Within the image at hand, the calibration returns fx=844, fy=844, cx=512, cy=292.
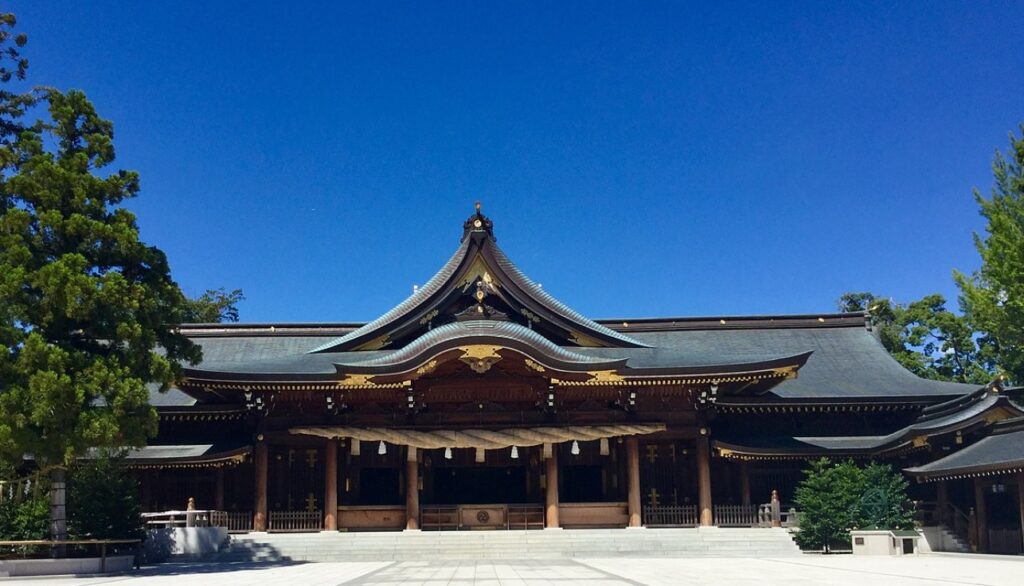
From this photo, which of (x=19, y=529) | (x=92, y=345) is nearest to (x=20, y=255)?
(x=92, y=345)

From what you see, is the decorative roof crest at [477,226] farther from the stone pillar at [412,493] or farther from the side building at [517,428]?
the stone pillar at [412,493]

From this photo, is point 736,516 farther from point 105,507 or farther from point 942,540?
point 105,507

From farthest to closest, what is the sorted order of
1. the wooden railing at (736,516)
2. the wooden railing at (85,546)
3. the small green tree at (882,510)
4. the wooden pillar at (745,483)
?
the wooden pillar at (745,483) → the wooden railing at (736,516) → the small green tree at (882,510) → the wooden railing at (85,546)

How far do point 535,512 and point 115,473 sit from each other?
11.3m

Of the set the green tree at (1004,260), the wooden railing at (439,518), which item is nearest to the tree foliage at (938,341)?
the green tree at (1004,260)

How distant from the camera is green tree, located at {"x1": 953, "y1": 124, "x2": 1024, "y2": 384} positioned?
29.4 m

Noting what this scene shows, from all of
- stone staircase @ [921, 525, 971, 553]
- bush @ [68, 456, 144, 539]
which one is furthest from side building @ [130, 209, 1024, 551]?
bush @ [68, 456, 144, 539]

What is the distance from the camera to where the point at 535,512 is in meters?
24.6

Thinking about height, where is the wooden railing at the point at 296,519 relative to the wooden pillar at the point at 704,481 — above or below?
below

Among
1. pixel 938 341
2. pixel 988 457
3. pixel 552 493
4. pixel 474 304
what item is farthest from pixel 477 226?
pixel 938 341

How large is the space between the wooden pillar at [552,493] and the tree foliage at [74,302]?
10.8m

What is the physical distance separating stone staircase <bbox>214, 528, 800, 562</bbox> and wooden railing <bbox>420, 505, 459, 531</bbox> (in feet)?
4.33

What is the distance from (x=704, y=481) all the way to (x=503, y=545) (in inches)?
252

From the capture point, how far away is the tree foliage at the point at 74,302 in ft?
53.2
